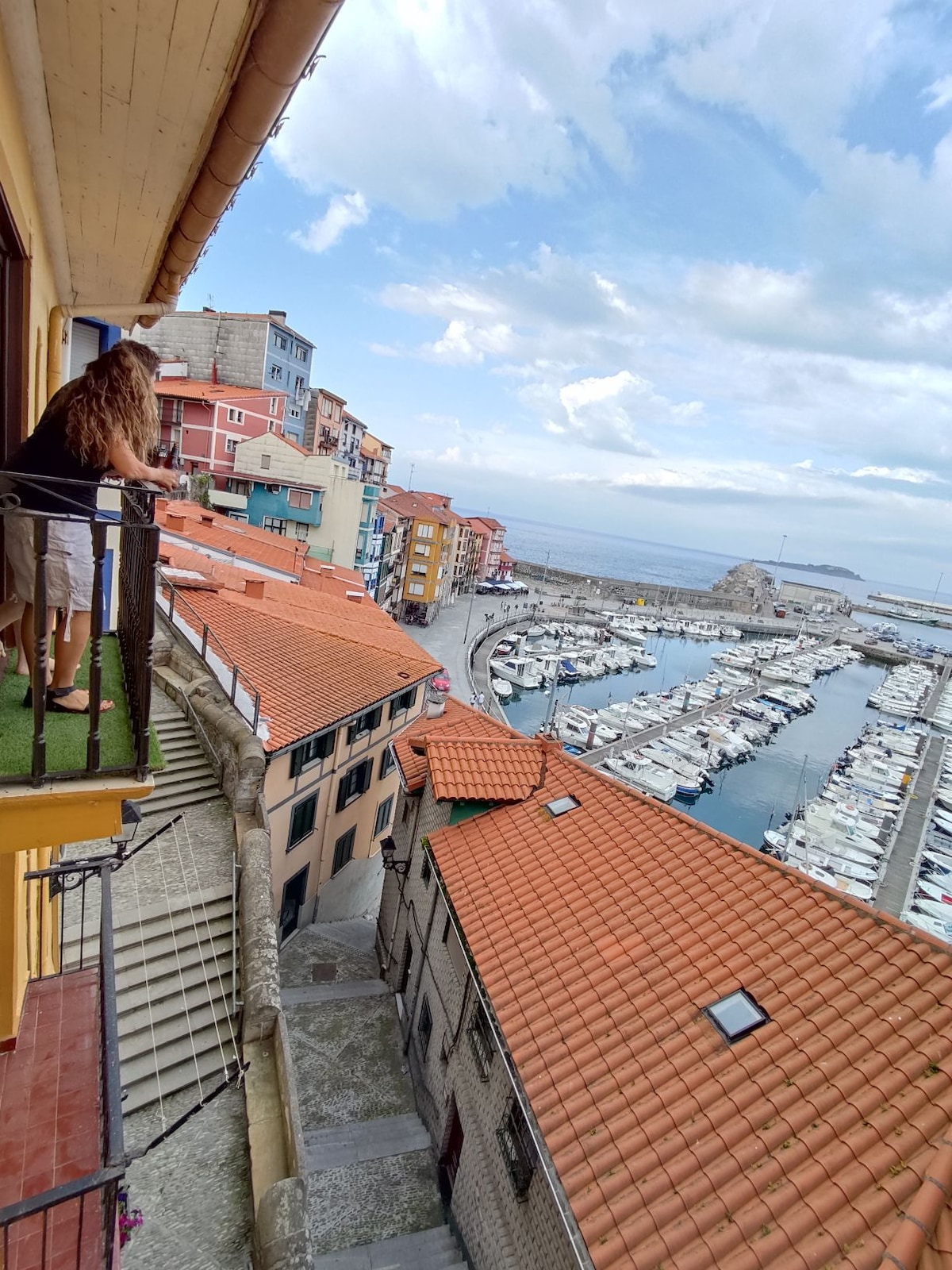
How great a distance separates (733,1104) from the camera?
5.74m

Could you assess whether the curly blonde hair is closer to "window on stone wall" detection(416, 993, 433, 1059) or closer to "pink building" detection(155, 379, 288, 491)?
"window on stone wall" detection(416, 993, 433, 1059)

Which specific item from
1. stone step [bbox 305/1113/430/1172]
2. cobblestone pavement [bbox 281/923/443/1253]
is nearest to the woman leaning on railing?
cobblestone pavement [bbox 281/923/443/1253]

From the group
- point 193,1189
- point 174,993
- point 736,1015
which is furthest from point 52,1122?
point 736,1015

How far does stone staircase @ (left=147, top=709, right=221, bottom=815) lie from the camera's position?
877 cm

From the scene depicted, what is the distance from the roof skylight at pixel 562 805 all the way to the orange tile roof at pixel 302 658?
4.71m

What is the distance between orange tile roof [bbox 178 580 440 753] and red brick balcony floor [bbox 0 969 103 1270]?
5.26 meters

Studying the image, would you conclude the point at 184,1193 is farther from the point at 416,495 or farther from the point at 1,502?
the point at 416,495

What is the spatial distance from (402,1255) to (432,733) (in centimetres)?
834

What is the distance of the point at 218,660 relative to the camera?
1165 cm

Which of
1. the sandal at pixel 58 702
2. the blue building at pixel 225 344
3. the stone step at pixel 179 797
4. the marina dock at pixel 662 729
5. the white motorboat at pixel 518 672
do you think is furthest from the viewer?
the white motorboat at pixel 518 672

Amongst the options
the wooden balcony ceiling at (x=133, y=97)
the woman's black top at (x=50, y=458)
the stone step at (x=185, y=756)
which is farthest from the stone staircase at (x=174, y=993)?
the wooden balcony ceiling at (x=133, y=97)

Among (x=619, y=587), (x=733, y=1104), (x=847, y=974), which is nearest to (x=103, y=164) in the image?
(x=733, y=1104)

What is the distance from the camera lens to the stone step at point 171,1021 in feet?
20.0

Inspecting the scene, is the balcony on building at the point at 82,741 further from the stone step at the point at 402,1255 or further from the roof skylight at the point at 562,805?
the stone step at the point at 402,1255
